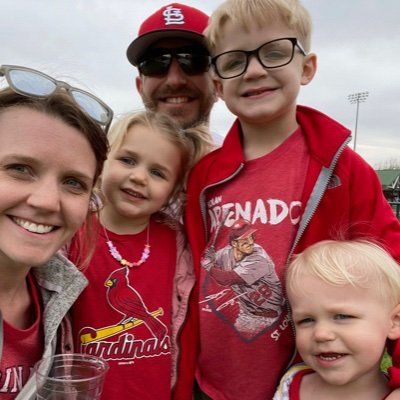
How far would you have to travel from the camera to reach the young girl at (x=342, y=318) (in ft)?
5.78

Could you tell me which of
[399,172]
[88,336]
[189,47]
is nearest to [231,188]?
[88,336]

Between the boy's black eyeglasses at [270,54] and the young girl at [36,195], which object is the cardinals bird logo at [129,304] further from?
the boy's black eyeglasses at [270,54]

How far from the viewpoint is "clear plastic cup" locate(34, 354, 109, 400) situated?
1.58 metres

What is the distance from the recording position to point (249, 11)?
7.02 feet

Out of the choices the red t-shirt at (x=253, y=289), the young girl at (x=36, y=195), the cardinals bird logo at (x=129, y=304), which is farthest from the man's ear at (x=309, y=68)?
the cardinals bird logo at (x=129, y=304)

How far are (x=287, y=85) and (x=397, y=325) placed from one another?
48.4 inches

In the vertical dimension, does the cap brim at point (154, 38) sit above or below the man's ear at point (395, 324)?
above

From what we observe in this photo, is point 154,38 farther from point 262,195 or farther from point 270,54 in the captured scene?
point 262,195

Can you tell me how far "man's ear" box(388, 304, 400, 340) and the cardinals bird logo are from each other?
1.06 m

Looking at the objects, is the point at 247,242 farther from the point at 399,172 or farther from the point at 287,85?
the point at 399,172

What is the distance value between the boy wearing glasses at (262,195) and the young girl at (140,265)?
13cm

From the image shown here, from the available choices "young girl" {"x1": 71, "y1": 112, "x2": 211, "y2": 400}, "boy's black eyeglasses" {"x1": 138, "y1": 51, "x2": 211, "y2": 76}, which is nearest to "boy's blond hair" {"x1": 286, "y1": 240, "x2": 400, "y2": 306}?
"young girl" {"x1": 71, "y1": 112, "x2": 211, "y2": 400}

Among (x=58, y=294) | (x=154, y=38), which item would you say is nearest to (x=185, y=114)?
(x=154, y=38)

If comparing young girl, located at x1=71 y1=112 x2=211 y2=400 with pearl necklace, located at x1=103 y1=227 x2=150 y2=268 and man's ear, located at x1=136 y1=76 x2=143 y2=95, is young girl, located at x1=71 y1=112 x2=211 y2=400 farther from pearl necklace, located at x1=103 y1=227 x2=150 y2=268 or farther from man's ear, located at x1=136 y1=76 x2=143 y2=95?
man's ear, located at x1=136 y1=76 x2=143 y2=95
